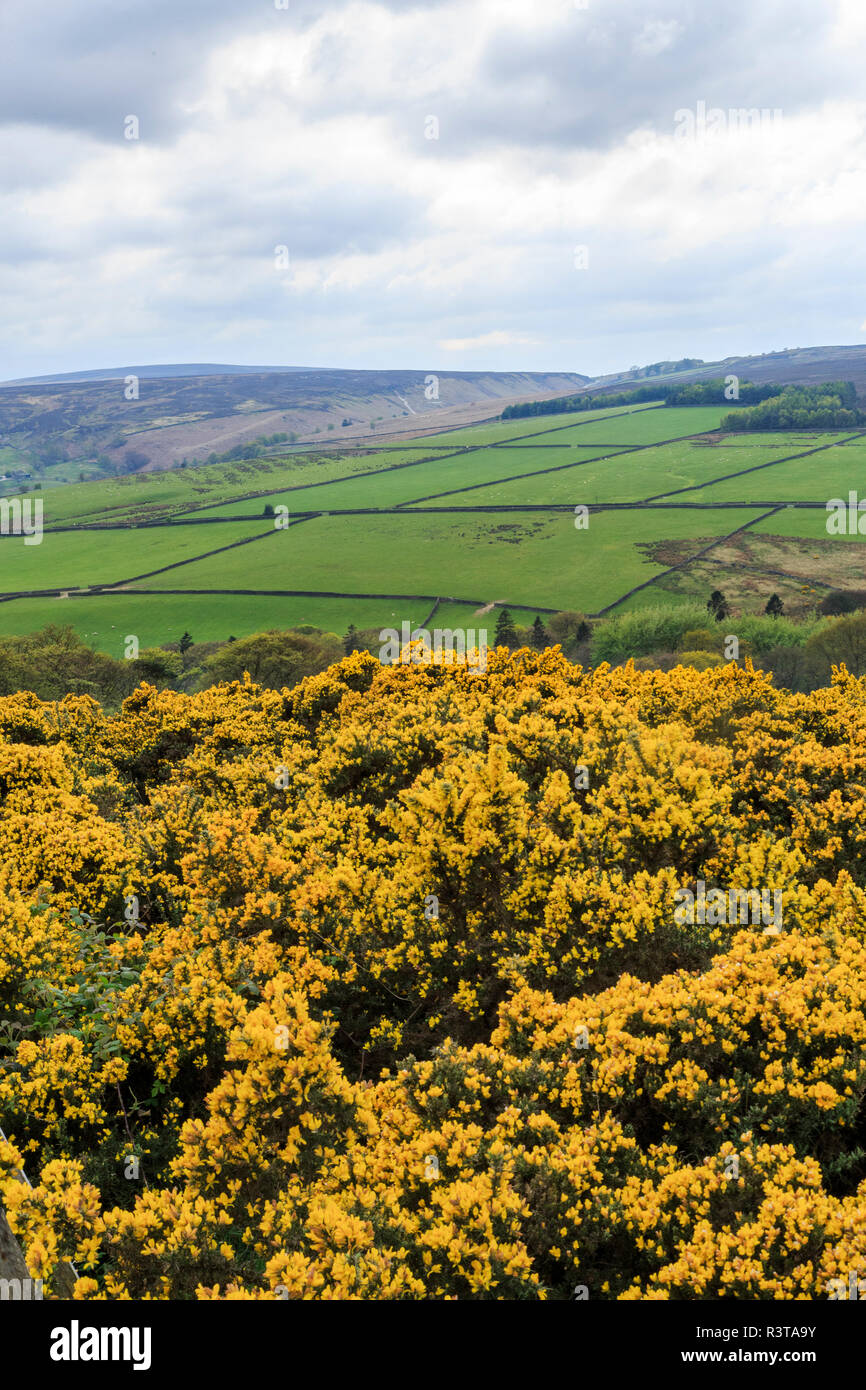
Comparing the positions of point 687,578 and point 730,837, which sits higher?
point 687,578

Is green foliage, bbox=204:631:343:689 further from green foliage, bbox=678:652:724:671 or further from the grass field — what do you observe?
green foliage, bbox=678:652:724:671

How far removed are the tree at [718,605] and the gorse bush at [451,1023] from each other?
98670 mm

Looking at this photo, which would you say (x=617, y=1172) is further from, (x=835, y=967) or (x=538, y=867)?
(x=538, y=867)

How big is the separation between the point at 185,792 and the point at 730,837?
15.7 metres

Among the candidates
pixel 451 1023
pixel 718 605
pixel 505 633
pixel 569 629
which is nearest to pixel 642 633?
pixel 569 629

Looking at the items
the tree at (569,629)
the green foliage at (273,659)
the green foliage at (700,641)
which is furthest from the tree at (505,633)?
the green foliage at (273,659)

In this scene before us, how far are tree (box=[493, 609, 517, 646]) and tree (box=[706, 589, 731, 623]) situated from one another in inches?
1153

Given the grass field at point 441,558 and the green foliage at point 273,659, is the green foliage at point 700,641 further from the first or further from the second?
the green foliage at point 273,659

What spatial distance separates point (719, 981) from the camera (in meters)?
12.2

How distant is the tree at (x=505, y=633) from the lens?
11162 cm

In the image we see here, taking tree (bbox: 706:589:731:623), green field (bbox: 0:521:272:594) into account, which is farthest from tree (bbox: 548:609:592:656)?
green field (bbox: 0:521:272:594)

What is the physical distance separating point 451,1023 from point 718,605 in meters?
117

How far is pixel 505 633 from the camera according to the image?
112812mm

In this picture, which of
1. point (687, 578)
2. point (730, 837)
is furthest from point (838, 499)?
point (730, 837)
